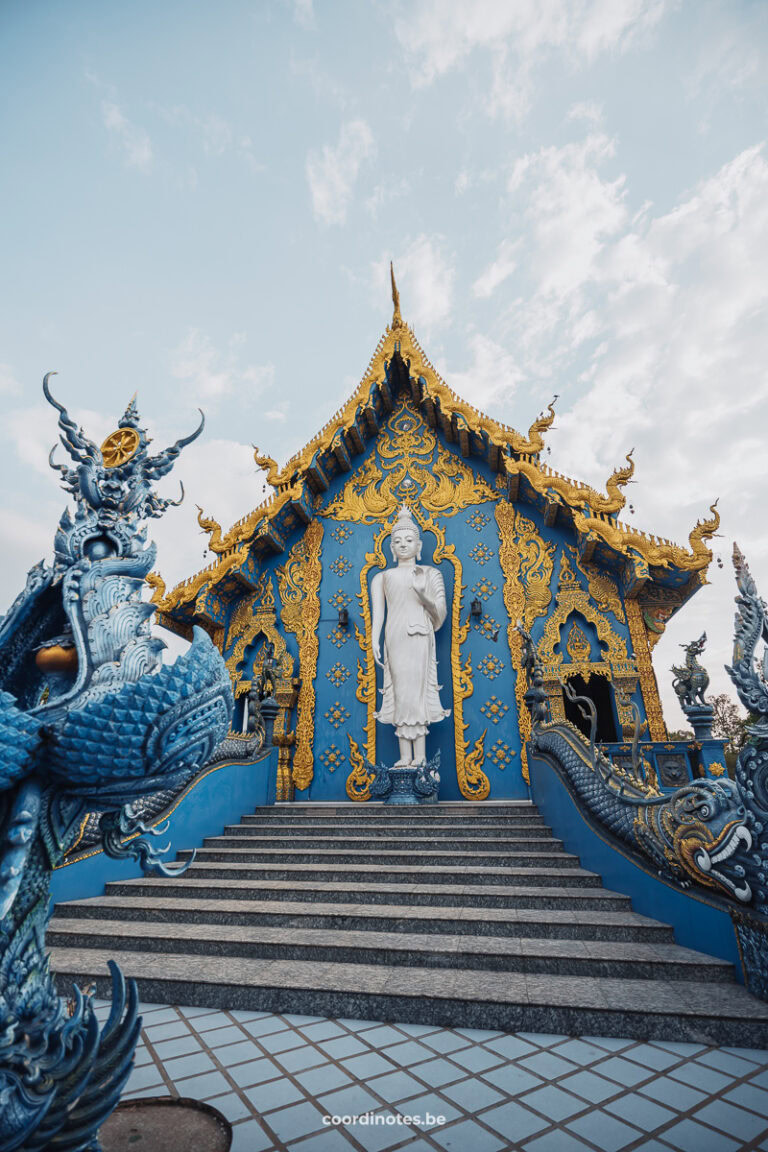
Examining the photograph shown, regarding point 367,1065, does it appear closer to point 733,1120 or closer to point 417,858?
point 733,1120

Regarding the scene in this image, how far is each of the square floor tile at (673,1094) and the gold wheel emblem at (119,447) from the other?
287cm

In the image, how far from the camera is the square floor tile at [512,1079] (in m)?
1.99

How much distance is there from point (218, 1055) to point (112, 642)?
1.89 metres

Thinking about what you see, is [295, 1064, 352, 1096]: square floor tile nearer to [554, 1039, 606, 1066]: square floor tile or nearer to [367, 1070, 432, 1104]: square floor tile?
[367, 1070, 432, 1104]: square floor tile

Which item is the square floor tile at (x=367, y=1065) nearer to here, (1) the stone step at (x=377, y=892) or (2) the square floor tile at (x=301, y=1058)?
(2) the square floor tile at (x=301, y=1058)

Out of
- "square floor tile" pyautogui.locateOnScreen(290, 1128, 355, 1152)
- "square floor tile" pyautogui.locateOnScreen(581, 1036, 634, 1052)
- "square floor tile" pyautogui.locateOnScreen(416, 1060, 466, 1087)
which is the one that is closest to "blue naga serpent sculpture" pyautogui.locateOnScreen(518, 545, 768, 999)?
"square floor tile" pyautogui.locateOnScreen(581, 1036, 634, 1052)

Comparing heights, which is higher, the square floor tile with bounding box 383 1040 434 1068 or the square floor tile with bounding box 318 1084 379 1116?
the square floor tile with bounding box 318 1084 379 1116

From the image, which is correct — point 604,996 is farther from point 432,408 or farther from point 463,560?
point 432,408

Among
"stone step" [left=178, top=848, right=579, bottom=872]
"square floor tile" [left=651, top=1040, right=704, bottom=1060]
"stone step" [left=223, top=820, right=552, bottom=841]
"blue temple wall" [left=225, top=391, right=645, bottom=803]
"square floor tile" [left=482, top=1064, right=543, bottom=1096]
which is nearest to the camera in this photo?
"square floor tile" [left=482, top=1064, right=543, bottom=1096]

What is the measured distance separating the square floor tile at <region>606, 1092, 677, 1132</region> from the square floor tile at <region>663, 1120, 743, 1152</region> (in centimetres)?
4

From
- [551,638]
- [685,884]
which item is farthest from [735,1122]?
[551,638]

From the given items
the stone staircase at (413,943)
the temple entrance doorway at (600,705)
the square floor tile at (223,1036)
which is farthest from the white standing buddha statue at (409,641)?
the square floor tile at (223,1036)

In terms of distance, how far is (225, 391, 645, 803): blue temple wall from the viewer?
7.25 meters

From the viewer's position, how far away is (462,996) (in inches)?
99.3
